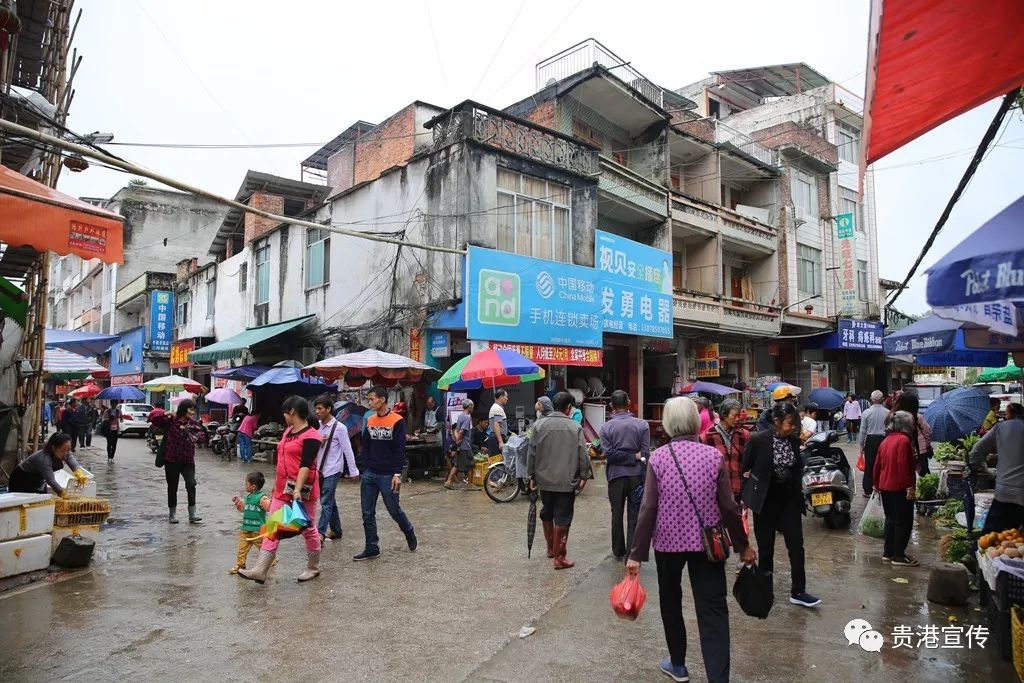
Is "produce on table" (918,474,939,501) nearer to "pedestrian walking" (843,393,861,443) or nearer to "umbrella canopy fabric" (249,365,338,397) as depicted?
"umbrella canopy fabric" (249,365,338,397)

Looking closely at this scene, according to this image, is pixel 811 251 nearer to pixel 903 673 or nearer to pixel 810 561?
pixel 810 561

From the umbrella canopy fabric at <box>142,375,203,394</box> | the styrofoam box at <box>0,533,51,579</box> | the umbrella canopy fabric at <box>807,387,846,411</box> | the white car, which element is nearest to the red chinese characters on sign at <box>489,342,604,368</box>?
the umbrella canopy fabric at <box>807,387,846,411</box>

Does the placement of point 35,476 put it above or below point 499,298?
below

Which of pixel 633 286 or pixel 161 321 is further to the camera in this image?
pixel 161 321

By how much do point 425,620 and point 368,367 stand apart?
7.98 m

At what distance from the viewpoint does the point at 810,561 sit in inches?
263

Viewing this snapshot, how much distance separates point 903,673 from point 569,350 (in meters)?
12.1

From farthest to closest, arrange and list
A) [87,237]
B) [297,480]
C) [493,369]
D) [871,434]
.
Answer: [493,369], [871,434], [87,237], [297,480]

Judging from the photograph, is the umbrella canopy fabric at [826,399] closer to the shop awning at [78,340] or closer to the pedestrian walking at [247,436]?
the pedestrian walking at [247,436]

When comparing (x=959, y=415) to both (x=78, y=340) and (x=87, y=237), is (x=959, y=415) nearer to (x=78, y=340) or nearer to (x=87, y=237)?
(x=87, y=237)

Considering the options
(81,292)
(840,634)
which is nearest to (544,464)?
(840,634)

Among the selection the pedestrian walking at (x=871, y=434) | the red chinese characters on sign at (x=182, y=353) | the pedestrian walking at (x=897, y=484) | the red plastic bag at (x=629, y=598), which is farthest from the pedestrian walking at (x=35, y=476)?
the red chinese characters on sign at (x=182, y=353)

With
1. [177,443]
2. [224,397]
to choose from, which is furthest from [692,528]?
[224,397]

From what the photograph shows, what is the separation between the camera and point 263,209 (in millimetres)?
23047
